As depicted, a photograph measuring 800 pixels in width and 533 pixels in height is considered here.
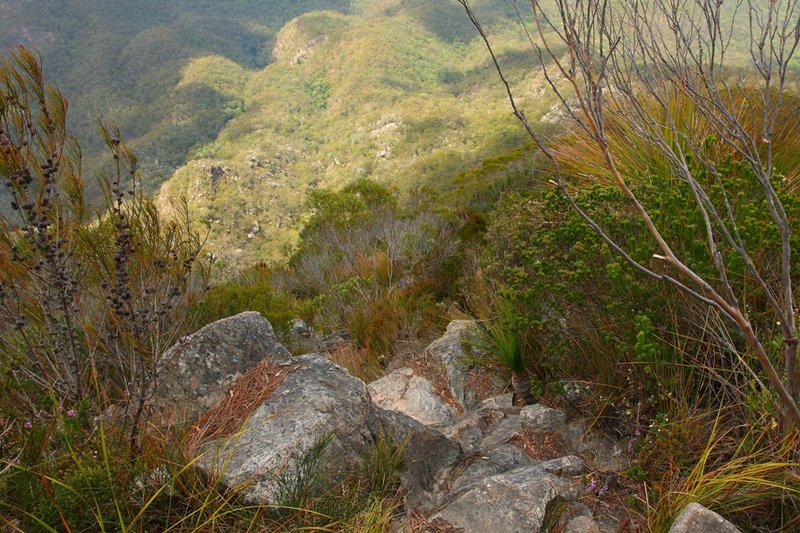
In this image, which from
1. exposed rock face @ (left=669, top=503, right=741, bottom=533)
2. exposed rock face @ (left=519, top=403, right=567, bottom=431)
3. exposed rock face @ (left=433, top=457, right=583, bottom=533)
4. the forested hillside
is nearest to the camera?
exposed rock face @ (left=669, top=503, right=741, bottom=533)

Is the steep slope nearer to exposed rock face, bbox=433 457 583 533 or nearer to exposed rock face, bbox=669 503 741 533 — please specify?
exposed rock face, bbox=433 457 583 533

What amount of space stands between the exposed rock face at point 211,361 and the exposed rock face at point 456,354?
1.42m

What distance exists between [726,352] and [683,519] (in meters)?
1.00

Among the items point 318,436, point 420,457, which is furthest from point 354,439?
point 420,457

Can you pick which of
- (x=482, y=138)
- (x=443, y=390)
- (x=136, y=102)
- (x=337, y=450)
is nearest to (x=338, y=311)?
(x=443, y=390)

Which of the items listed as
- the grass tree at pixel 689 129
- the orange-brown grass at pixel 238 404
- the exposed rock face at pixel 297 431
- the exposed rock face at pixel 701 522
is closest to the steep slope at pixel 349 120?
the grass tree at pixel 689 129

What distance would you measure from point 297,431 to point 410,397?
1934mm

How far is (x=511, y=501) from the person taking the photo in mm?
2023

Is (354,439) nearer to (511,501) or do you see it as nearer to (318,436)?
(318,436)

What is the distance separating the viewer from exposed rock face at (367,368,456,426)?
3789mm

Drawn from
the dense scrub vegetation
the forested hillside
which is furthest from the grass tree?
the forested hillside

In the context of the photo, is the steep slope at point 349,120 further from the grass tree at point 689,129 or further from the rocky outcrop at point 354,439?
the grass tree at point 689,129

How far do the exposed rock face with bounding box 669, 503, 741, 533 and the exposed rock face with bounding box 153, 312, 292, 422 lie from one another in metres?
1.95

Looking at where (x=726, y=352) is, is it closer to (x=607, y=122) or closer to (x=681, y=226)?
(x=681, y=226)
